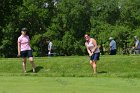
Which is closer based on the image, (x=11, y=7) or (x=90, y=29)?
(x=11, y=7)

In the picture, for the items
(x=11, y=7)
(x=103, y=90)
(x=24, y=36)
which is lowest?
(x=103, y=90)

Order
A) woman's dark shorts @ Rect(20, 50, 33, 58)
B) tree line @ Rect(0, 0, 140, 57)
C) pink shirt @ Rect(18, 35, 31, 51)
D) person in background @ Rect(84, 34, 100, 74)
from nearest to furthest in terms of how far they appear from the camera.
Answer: person in background @ Rect(84, 34, 100, 74) < woman's dark shorts @ Rect(20, 50, 33, 58) < pink shirt @ Rect(18, 35, 31, 51) < tree line @ Rect(0, 0, 140, 57)

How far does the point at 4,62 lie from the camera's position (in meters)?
26.4

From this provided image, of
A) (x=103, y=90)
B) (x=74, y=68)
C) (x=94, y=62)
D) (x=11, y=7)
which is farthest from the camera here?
(x=11, y=7)

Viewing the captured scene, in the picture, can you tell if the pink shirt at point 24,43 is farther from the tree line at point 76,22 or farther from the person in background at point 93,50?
the tree line at point 76,22

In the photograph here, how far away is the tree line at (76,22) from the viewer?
8419 cm

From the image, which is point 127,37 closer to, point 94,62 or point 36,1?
point 36,1

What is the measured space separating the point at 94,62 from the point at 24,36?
360 centimetres

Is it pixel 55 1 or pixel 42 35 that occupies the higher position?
pixel 55 1

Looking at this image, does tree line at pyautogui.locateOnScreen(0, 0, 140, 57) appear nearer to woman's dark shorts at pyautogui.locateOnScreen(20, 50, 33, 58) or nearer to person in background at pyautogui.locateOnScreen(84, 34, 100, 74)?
woman's dark shorts at pyautogui.locateOnScreen(20, 50, 33, 58)

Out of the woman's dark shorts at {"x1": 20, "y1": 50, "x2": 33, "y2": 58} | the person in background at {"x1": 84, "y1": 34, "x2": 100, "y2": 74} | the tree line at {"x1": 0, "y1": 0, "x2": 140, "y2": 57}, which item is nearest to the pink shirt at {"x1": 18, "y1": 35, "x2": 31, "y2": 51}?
the woman's dark shorts at {"x1": 20, "y1": 50, "x2": 33, "y2": 58}

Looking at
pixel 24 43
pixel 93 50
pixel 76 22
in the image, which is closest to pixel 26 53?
pixel 24 43

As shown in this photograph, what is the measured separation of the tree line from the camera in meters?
84.2

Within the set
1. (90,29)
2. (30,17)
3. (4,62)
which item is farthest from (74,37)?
(4,62)
